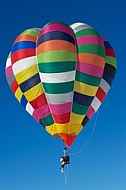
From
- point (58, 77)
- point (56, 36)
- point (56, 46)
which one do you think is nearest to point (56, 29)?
point (56, 36)

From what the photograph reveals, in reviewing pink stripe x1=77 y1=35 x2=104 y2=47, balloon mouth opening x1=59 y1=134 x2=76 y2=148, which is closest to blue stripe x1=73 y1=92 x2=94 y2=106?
balloon mouth opening x1=59 y1=134 x2=76 y2=148

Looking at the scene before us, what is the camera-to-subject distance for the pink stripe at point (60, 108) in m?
29.3

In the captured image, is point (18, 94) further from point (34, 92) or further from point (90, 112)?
point (90, 112)

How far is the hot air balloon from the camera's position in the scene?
95.2 ft

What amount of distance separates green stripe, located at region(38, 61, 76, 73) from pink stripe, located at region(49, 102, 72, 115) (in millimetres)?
1703

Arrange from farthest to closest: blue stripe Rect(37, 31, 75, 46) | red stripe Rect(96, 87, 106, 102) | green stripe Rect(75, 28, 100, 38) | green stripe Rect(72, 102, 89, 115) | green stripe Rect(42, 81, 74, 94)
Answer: red stripe Rect(96, 87, 106, 102) → green stripe Rect(75, 28, 100, 38) → green stripe Rect(72, 102, 89, 115) → blue stripe Rect(37, 31, 75, 46) → green stripe Rect(42, 81, 74, 94)

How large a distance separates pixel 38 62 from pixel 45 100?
1.89 metres

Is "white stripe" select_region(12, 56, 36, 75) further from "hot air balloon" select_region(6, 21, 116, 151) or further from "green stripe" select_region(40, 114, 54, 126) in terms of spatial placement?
"green stripe" select_region(40, 114, 54, 126)

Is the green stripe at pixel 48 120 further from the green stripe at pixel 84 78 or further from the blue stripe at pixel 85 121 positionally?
the green stripe at pixel 84 78

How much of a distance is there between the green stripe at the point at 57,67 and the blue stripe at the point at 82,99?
134cm

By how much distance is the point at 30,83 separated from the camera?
1169 inches

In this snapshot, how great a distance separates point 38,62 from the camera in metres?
29.4

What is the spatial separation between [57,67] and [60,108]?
2.04m

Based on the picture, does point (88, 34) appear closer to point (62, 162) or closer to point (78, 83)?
point (78, 83)
